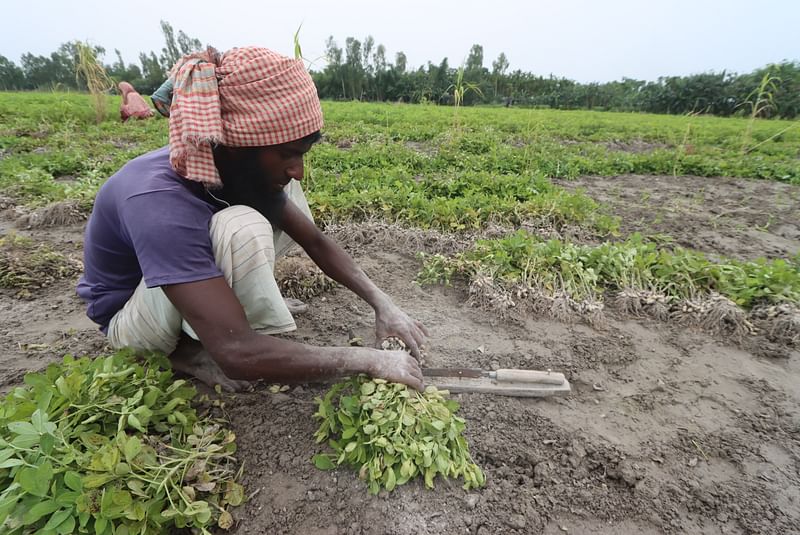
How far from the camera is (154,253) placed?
54.3 inches

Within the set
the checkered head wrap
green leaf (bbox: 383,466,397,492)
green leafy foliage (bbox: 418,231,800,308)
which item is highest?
the checkered head wrap

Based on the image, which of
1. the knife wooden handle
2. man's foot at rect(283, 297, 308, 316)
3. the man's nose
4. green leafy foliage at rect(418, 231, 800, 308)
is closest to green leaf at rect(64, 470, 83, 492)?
the man's nose

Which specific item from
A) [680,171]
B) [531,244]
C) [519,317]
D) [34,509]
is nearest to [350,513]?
[34,509]

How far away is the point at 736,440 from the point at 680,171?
606 cm

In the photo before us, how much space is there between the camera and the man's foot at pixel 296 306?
2.58 meters

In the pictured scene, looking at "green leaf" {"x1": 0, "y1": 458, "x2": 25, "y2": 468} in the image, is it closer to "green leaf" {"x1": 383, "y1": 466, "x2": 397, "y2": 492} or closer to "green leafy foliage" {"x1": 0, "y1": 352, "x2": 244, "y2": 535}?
"green leafy foliage" {"x1": 0, "y1": 352, "x2": 244, "y2": 535}

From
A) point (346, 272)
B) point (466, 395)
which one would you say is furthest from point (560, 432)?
point (346, 272)

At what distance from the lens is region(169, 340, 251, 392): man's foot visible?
1948 millimetres

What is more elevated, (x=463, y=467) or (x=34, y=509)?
(x=34, y=509)

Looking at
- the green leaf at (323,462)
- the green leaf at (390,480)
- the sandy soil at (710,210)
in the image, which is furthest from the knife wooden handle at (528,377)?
the sandy soil at (710,210)

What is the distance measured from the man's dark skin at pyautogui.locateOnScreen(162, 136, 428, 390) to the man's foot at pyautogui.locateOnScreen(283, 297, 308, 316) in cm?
57

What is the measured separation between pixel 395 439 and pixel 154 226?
112 centimetres

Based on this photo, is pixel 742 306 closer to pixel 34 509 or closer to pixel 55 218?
pixel 34 509

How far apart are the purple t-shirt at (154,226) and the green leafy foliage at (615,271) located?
1799 mm
